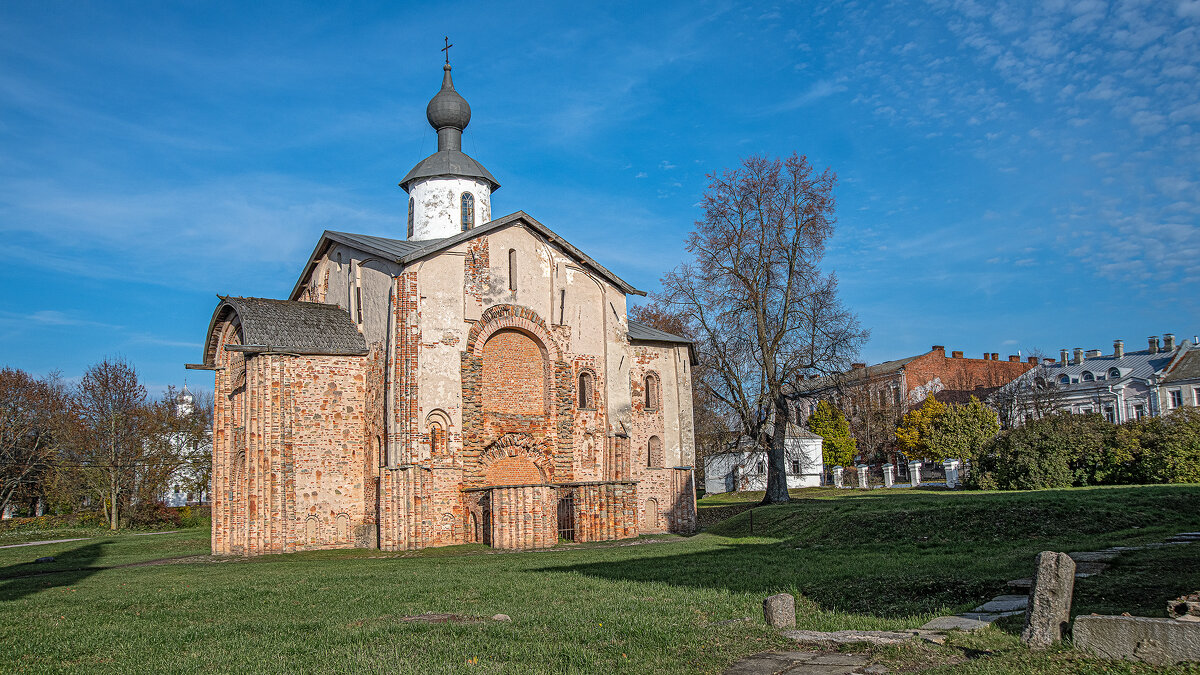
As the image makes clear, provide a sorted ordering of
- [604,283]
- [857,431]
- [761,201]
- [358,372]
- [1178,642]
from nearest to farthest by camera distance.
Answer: [1178,642]
[358,372]
[604,283]
[761,201]
[857,431]

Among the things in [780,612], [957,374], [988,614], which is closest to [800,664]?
[780,612]

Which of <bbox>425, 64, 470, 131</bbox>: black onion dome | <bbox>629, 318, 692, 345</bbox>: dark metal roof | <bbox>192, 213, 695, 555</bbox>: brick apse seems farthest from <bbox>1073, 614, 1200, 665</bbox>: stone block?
<bbox>425, 64, 470, 131</bbox>: black onion dome

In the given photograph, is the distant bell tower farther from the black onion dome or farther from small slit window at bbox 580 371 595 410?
small slit window at bbox 580 371 595 410

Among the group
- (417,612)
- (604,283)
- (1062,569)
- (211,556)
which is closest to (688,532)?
(604,283)

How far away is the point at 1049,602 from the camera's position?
237 inches

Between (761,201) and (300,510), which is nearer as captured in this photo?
(300,510)

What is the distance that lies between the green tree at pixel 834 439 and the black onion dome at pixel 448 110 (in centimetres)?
3301

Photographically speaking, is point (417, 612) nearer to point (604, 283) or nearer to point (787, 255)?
point (604, 283)

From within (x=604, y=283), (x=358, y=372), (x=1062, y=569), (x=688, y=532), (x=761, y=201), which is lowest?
(x=688, y=532)

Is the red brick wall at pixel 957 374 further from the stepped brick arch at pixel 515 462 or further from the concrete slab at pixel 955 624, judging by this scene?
the concrete slab at pixel 955 624

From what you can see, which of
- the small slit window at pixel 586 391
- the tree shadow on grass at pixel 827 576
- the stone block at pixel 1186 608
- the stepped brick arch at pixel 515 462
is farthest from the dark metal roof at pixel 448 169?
the stone block at pixel 1186 608

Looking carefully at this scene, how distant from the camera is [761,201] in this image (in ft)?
96.4

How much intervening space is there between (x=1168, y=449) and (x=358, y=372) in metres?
24.1

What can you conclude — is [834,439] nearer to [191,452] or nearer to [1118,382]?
[1118,382]
